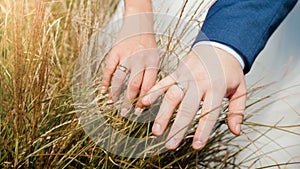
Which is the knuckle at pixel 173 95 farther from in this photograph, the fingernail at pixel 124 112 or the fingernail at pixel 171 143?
the fingernail at pixel 124 112

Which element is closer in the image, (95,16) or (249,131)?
(249,131)

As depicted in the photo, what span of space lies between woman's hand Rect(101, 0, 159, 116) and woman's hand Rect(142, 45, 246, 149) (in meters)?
0.10

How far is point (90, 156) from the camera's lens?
4.55ft

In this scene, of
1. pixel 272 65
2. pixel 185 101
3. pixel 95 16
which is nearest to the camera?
pixel 185 101

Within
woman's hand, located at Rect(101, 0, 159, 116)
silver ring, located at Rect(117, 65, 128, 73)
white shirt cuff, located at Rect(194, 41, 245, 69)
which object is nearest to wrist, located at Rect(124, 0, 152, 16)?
woman's hand, located at Rect(101, 0, 159, 116)

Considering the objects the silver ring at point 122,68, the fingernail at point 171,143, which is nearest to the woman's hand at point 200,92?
the fingernail at point 171,143

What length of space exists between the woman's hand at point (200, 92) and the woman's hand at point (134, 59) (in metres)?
0.10

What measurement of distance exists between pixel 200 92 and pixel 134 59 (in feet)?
0.70

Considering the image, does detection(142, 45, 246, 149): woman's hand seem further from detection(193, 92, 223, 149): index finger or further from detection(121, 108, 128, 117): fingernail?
detection(121, 108, 128, 117): fingernail

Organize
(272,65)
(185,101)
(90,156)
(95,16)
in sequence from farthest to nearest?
(95,16) → (272,65) → (90,156) → (185,101)

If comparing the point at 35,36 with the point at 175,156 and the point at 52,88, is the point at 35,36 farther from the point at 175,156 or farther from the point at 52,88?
the point at 175,156

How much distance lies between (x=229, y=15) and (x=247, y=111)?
0.53 meters

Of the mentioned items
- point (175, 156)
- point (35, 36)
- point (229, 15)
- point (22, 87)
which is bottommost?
point (175, 156)

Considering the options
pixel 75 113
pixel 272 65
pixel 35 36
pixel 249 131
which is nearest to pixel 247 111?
pixel 249 131
